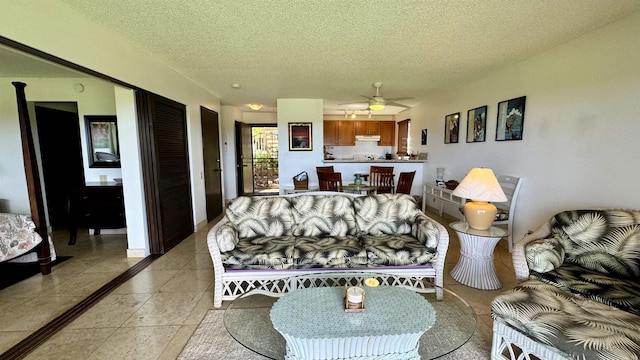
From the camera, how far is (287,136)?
5.59m

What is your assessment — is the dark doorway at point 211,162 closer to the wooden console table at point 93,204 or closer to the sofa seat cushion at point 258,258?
the wooden console table at point 93,204

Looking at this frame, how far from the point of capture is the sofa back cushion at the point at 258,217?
256 cm

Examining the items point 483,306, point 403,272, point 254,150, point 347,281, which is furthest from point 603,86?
point 254,150

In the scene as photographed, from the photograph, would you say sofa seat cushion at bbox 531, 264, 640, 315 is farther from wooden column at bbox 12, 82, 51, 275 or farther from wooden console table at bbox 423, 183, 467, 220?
wooden column at bbox 12, 82, 51, 275

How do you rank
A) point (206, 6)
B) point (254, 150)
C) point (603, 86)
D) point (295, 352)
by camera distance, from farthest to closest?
point (254, 150), point (603, 86), point (206, 6), point (295, 352)

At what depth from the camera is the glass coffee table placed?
4.24 feet

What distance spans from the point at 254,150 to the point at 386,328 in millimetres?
7148

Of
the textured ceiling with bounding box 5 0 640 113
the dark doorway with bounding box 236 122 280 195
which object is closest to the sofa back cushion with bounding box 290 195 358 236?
the textured ceiling with bounding box 5 0 640 113

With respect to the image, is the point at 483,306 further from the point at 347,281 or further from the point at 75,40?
the point at 75,40

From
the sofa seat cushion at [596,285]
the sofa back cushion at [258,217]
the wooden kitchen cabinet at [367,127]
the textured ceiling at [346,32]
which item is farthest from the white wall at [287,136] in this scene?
the sofa seat cushion at [596,285]

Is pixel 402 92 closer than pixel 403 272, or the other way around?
pixel 403 272

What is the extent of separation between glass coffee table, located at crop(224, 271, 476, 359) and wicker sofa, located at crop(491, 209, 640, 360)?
0.22 meters

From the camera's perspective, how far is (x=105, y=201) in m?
3.63

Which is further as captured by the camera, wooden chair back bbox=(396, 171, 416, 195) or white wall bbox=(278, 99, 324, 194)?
white wall bbox=(278, 99, 324, 194)
